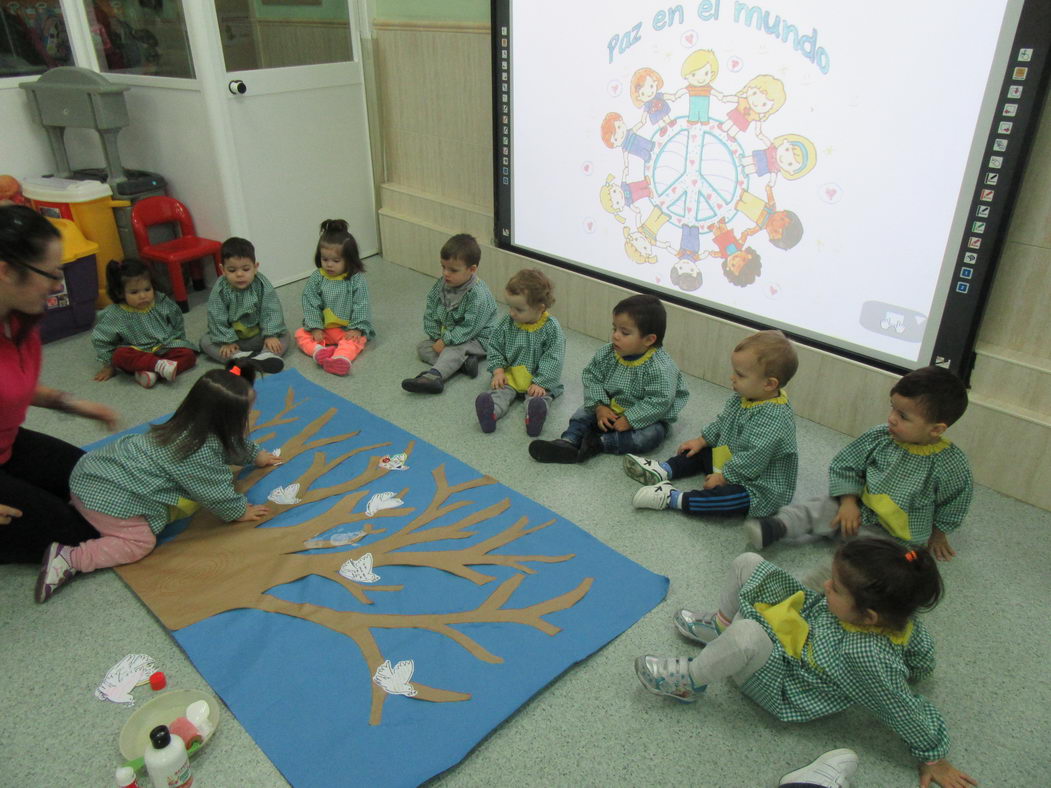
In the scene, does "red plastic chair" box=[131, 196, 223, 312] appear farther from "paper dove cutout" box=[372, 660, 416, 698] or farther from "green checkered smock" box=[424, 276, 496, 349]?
"paper dove cutout" box=[372, 660, 416, 698]

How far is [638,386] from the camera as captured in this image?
2.37 m

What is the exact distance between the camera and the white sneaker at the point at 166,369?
9.00ft

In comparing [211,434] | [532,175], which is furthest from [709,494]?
[532,175]

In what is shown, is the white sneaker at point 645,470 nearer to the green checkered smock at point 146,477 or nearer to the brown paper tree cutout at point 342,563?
the brown paper tree cutout at point 342,563

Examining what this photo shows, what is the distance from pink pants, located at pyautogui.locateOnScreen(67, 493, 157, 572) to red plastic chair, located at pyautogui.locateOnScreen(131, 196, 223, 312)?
160 cm

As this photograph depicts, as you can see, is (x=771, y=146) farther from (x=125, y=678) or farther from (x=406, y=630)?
(x=125, y=678)

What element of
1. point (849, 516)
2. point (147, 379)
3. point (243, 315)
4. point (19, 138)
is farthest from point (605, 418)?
point (19, 138)

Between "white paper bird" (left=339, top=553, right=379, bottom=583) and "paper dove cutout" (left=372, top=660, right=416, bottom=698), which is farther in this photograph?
"white paper bird" (left=339, top=553, right=379, bottom=583)

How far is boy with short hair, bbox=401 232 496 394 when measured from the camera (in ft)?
9.14

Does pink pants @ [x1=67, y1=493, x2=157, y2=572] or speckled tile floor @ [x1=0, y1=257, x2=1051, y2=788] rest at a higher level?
pink pants @ [x1=67, y1=493, x2=157, y2=572]

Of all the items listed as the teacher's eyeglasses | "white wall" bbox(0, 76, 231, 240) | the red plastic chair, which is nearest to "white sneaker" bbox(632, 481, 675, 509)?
the teacher's eyeglasses

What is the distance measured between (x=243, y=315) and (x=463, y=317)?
86cm

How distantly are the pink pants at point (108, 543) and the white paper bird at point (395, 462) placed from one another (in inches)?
26.7

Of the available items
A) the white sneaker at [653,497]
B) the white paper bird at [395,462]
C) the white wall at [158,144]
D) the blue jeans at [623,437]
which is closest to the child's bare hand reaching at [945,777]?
the white sneaker at [653,497]
